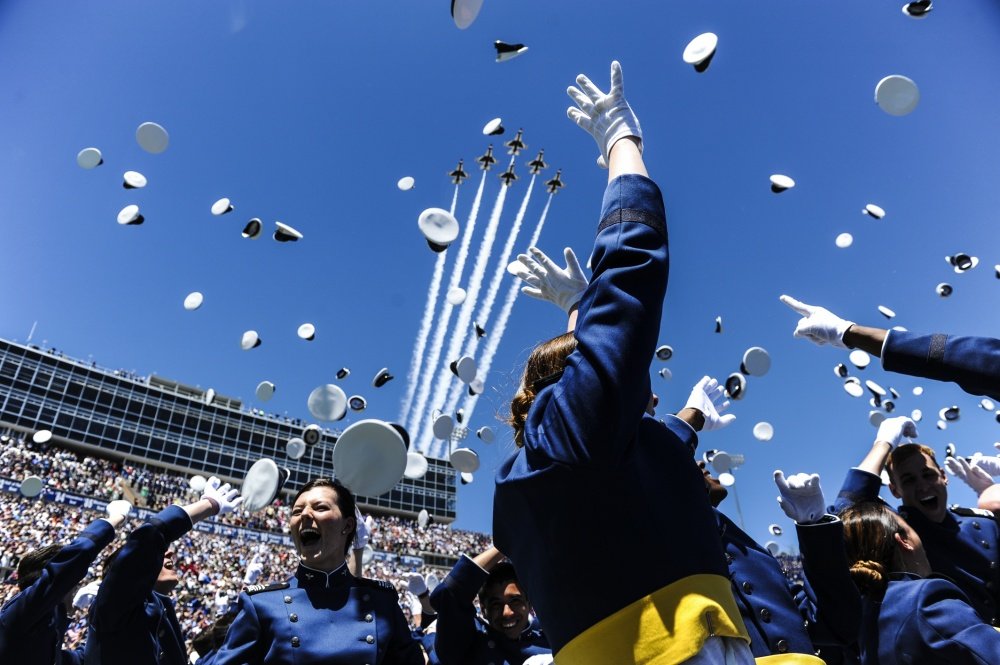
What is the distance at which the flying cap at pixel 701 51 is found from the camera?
9.34 meters

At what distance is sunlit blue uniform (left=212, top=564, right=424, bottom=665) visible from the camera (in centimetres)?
317

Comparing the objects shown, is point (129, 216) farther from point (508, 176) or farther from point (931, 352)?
point (508, 176)

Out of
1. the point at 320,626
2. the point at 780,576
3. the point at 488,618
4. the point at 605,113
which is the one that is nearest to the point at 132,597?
the point at 320,626

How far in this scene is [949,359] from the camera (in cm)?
238

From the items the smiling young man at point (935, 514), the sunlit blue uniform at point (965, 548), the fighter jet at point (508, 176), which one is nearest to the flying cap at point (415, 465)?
the smiling young man at point (935, 514)

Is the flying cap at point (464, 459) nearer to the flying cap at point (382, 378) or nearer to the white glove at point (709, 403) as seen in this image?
the flying cap at point (382, 378)

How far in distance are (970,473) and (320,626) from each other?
195 inches

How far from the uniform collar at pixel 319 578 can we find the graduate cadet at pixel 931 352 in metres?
2.90

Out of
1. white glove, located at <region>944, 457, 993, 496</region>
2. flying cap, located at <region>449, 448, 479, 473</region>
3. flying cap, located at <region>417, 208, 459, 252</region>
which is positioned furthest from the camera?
flying cap, located at <region>449, 448, 479, 473</region>

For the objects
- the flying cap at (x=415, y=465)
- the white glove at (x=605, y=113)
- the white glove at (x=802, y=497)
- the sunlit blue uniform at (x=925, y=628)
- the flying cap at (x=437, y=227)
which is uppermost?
the flying cap at (x=437, y=227)

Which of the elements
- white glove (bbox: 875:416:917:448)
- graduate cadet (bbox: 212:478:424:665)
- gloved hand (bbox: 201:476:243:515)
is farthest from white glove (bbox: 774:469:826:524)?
gloved hand (bbox: 201:476:243:515)

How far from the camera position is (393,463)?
7.43 meters

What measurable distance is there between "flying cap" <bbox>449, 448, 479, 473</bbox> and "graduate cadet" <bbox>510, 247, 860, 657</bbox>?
12.0 meters

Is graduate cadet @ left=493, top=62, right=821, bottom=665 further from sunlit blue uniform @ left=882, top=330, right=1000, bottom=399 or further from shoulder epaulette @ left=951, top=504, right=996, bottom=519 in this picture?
shoulder epaulette @ left=951, top=504, right=996, bottom=519
